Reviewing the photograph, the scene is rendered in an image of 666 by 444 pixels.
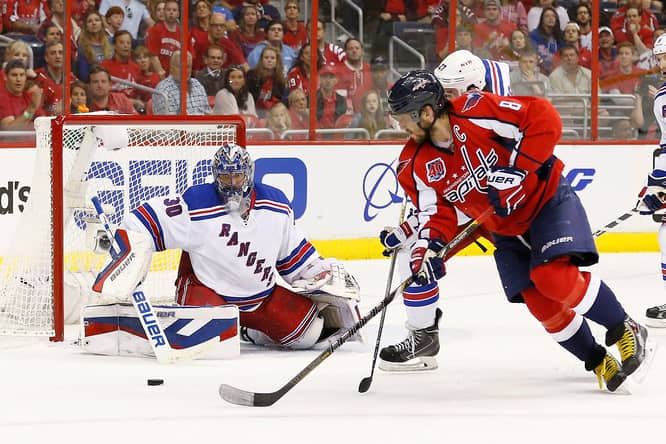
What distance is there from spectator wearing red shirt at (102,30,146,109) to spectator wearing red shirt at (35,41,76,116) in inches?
10.5

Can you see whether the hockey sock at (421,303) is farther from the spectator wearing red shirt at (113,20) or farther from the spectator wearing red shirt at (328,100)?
the spectator wearing red shirt at (328,100)

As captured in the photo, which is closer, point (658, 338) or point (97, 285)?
point (97, 285)

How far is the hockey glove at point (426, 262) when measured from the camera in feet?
12.2

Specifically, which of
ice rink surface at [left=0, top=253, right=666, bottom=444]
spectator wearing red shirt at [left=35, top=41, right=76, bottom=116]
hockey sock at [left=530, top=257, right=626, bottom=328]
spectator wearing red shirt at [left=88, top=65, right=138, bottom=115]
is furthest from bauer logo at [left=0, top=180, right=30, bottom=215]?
hockey sock at [left=530, top=257, right=626, bottom=328]

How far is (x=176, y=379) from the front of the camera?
13.0 feet

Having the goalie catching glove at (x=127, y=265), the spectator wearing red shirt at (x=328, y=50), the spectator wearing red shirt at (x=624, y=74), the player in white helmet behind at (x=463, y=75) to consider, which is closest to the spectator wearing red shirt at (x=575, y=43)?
the spectator wearing red shirt at (x=624, y=74)

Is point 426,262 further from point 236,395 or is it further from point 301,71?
point 301,71

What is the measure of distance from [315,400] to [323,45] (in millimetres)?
4203

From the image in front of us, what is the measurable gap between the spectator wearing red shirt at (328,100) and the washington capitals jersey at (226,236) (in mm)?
2996

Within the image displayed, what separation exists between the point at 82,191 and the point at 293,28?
9.41ft

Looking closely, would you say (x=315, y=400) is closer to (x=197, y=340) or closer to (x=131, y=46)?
(x=197, y=340)

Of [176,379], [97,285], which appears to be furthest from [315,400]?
[97,285]

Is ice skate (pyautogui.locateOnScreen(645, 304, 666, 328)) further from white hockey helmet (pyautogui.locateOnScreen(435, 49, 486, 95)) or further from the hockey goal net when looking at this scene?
the hockey goal net

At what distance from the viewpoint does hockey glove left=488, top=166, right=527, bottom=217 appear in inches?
139
